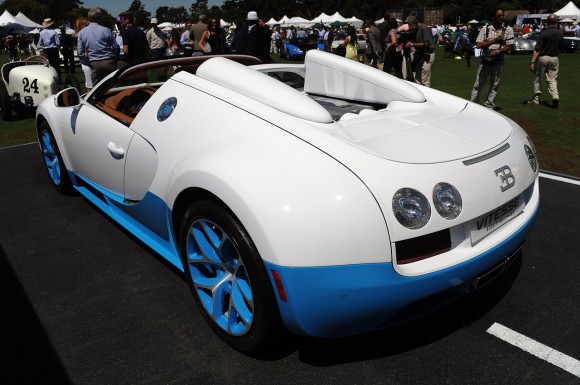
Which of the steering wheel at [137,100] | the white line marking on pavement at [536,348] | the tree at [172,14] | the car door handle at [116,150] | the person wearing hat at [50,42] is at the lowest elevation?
the white line marking on pavement at [536,348]

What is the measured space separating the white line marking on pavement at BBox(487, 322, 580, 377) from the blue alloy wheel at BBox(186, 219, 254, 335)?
127cm

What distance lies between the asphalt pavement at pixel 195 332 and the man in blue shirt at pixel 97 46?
5.18 meters

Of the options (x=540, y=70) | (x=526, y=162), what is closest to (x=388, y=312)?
A: (x=526, y=162)

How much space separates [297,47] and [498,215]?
21.9 meters

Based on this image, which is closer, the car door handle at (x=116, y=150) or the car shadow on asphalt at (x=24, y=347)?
the car shadow on asphalt at (x=24, y=347)

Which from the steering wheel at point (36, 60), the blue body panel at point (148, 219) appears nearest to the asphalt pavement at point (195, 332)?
the blue body panel at point (148, 219)

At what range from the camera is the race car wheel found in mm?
4252

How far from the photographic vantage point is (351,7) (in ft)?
311

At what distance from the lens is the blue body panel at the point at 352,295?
191 cm

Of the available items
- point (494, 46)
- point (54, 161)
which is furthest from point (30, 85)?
point (494, 46)

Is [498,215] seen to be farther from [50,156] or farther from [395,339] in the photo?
[50,156]

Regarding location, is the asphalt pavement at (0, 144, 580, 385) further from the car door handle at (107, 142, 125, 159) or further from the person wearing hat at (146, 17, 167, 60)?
the person wearing hat at (146, 17, 167, 60)

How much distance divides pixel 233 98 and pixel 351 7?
99.2 m

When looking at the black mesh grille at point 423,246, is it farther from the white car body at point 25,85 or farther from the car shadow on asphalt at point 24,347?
the white car body at point 25,85
